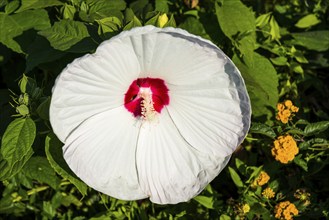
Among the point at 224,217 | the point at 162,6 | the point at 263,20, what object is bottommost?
the point at 224,217

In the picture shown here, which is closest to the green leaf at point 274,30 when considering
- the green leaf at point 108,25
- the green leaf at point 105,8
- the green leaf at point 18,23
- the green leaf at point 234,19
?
the green leaf at point 234,19

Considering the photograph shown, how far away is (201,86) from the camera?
209 cm

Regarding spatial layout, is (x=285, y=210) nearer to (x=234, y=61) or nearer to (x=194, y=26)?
(x=234, y=61)

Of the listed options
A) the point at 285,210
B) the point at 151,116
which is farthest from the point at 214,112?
the point at 285,210

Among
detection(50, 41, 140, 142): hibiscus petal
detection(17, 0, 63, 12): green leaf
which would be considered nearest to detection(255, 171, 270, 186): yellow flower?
detection(50, 41, 140, 142): hibiscus petal

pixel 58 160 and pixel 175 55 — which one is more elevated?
pixel 175 55

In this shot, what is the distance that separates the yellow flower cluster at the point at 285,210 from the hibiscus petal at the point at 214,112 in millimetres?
450

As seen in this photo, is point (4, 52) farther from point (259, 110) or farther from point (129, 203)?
point (259, 110)

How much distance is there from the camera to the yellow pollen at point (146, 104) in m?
2.19

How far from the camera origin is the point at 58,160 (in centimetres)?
219

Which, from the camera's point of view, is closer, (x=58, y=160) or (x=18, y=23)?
(x=58, y=160)

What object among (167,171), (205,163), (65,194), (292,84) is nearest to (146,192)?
(167,171)

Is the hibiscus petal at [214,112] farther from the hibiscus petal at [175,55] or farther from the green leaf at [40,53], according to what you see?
the green leaf at [40,53]

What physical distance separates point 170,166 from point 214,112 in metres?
0.30
